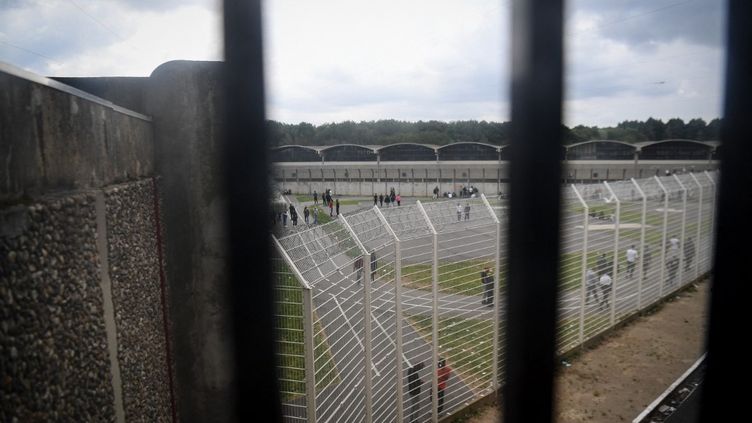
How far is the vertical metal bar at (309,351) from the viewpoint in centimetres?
466

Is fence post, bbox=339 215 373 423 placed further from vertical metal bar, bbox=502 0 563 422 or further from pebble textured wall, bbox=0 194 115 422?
vertical metal bar, bbox=502 0 563 422

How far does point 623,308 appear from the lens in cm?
1247

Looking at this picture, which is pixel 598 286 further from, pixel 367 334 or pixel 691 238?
pixel 367 334

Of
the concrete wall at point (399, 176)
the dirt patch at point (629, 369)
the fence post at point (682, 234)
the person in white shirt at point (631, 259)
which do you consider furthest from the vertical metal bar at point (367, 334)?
the concrete wall at point (399, 176)

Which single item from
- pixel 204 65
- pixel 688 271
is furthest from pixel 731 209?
pixel 688 271

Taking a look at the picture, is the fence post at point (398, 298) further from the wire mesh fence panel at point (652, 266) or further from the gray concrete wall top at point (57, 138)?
the wire mesh fence panel at point (652, 266)

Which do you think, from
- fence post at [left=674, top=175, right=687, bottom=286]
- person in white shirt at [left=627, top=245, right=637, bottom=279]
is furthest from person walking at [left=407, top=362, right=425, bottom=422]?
fence post at [left=674, top=175, right=687, bottom=286]

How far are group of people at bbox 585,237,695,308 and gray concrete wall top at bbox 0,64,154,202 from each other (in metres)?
11.2

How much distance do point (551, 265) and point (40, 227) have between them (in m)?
2.04

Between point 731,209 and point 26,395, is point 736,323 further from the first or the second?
point 26,395

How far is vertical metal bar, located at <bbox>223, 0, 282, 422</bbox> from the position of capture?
2.75 feet

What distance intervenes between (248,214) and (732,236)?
956 mm

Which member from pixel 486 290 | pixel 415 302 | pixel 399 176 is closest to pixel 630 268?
pixel 486 290

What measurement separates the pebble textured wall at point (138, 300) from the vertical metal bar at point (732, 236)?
272 cm
